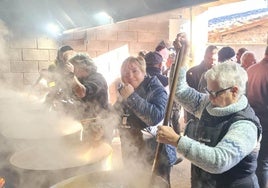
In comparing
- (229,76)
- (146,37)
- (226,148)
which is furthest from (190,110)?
(146,37)

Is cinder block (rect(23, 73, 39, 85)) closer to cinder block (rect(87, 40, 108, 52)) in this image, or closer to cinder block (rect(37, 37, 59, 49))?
cinder block (rect(37, 37, 59, 49))

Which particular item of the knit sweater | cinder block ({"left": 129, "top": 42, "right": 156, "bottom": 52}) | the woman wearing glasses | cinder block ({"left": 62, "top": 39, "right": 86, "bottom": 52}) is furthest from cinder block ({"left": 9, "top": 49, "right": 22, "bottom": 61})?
the knit sweater

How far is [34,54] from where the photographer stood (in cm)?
487

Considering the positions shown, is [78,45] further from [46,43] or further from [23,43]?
[23,43]

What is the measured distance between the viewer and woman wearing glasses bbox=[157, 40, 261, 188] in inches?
54.5

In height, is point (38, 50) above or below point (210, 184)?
above

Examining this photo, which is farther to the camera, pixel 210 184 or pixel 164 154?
pixel 164 154

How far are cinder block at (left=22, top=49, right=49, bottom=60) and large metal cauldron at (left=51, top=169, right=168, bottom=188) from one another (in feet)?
11.9

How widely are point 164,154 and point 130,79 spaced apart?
66 centimetres

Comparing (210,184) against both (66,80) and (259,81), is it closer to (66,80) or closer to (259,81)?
(259,81)

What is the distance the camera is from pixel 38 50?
489 centimetres

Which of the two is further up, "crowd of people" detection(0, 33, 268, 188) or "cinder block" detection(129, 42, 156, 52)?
"cinder block" detection(129, 42, 156, 52)

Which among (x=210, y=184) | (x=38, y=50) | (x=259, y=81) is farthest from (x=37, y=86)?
(x=210, y=184)

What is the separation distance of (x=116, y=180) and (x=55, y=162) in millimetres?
460
